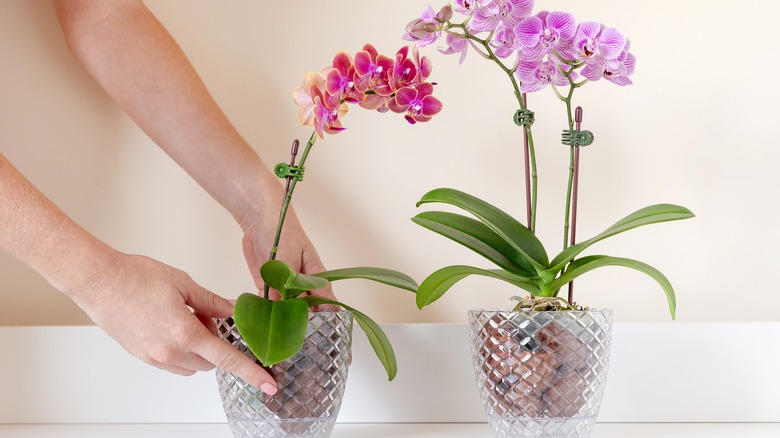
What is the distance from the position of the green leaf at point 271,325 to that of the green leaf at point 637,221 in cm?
31

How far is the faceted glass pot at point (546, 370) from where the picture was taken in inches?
35.6

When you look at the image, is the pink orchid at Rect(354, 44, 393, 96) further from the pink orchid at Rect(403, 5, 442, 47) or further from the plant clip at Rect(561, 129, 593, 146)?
the plant clip at Rect(561, 129, 593, 146)

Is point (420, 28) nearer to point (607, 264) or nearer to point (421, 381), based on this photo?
point (607, 264)

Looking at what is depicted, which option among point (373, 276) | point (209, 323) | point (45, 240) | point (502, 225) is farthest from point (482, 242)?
point (45, 240)

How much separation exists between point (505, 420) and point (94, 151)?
35.2 inches

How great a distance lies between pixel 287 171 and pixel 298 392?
0.26 m

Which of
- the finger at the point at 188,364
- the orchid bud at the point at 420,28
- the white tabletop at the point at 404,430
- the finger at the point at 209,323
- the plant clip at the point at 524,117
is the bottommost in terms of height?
the white tabletop at the point at 404,430

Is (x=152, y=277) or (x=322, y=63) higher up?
(x=322, y=63)

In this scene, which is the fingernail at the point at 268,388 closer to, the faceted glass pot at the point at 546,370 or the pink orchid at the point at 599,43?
the faceted glass pot at the point at 546,370

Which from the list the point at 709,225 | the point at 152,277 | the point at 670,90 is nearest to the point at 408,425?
the point at 152,277

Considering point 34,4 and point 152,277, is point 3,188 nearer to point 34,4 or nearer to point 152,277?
point 152,277

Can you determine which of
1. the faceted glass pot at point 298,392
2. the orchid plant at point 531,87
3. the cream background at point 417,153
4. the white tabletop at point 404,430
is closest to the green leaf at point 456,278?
the orchid plant at point 531,87

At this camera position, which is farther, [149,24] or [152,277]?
[149,24]

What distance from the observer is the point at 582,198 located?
4.44ft
